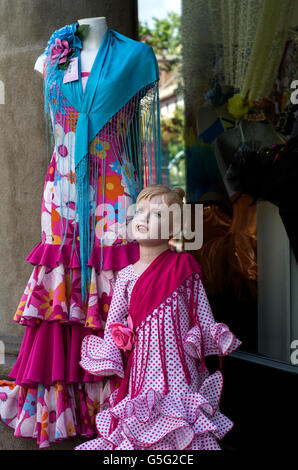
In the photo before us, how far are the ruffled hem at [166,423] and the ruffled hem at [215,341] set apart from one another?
0.16 meters

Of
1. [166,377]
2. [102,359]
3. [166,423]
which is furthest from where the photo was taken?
[102,359]

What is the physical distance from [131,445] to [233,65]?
2532mm

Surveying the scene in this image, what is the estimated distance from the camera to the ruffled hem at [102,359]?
86.2 inches

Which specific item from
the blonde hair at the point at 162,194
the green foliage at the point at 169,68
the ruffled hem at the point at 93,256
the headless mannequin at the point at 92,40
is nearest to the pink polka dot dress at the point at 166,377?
the ruffled hem at the point at 93,256

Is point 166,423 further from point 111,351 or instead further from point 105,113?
point 105,113

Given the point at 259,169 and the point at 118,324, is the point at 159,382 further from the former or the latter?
the point at 259,169

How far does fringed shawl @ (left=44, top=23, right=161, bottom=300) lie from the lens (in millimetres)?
2342

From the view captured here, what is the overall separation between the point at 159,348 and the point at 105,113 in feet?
3.24

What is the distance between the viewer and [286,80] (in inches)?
122

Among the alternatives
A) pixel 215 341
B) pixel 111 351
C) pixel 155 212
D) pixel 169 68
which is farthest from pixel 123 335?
pixel 169 68

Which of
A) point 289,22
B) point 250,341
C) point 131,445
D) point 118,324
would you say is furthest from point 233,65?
point 131,445

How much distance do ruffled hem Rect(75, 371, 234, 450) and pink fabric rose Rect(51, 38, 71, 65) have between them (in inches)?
56.1

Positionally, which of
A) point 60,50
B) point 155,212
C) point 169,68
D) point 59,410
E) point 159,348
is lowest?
point 59,410

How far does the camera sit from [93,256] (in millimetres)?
2398
